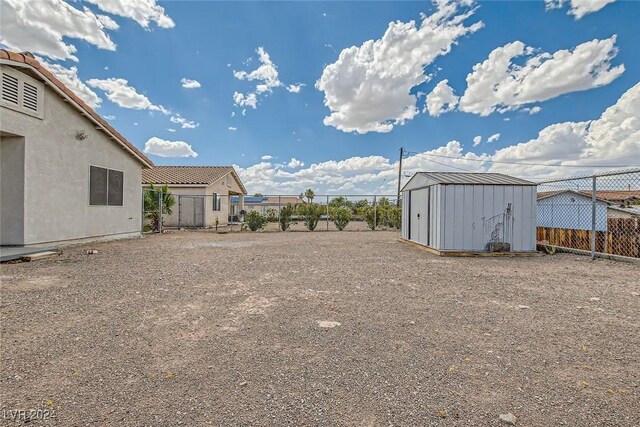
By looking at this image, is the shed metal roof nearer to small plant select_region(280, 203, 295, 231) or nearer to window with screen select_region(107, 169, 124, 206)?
small plant select_region(280, 203, 295, 231)

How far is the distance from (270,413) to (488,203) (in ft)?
29.0

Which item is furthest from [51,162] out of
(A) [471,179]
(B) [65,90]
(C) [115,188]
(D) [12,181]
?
(A) [471,179]

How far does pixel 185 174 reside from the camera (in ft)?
66.9

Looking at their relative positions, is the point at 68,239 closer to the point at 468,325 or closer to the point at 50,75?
the point at 50,75

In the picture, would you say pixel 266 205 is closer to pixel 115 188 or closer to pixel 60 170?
pixel 115 188

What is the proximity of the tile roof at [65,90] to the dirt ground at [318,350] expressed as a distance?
5316 millimetres

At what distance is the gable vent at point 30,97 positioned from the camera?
752 centimetres

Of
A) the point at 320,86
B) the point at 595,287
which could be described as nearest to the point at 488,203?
the point at 595,287

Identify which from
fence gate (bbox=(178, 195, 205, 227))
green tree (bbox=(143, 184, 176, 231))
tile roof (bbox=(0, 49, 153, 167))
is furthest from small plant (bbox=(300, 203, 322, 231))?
tile roof (bbox=(0, 49, 153, 167))

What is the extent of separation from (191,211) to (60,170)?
33.2 ft

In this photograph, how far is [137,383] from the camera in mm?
2168

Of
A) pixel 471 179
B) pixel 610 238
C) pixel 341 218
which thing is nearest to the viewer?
pixel 610 238

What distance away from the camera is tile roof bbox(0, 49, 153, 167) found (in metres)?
7.13

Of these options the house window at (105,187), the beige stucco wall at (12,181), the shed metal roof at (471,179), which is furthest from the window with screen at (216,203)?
the shed metal roof at (471,179)
